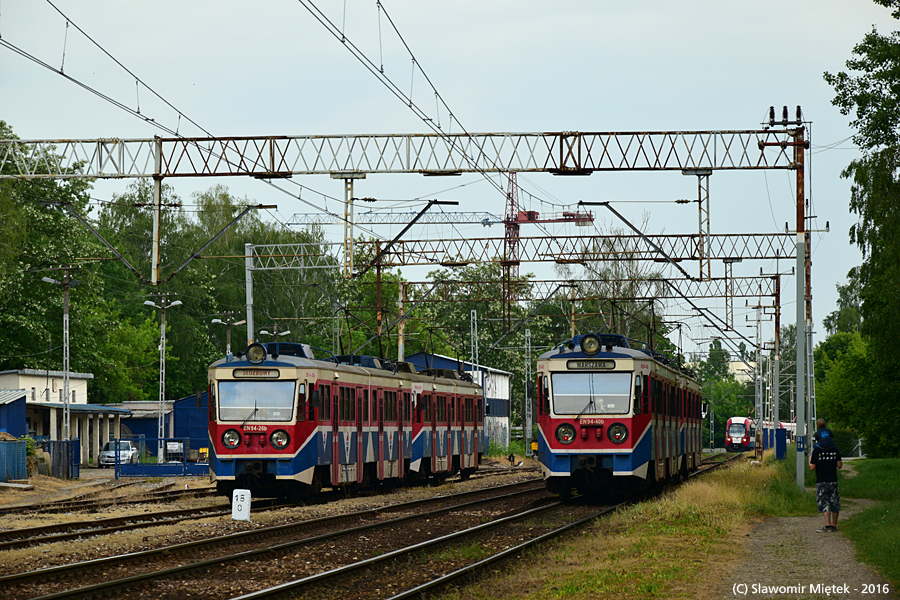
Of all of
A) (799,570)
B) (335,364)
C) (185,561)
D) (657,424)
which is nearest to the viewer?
Answer: (799,570)

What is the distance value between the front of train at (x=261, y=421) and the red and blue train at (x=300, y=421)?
0.02 metres

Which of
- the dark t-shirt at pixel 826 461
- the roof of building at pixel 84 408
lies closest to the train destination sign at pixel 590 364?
the dark t-shirt at pixel 826 461

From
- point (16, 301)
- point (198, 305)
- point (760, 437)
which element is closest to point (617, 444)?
point (760, 437)

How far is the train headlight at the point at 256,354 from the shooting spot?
22547mm

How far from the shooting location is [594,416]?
881 inches

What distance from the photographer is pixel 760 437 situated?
56.0 metres

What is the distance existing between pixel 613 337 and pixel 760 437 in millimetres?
35016

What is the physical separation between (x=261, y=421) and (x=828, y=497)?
10.3 m

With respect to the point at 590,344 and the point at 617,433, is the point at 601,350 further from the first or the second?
the point at 617,433

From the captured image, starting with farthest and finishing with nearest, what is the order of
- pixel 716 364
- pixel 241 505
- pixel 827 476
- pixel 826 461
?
pixel 716 364 → pixel 241 505 → pixel 826 461 → pixel 827 476

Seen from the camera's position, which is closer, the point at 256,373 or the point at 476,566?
the point at 476,566

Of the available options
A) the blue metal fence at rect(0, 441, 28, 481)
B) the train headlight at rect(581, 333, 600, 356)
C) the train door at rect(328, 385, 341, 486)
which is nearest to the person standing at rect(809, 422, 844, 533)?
the train headlight at rect(581, 333, 600, 356)

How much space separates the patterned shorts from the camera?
17734 millimetres

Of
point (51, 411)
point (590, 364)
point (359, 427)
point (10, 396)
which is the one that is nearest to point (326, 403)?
point (359, 427)
